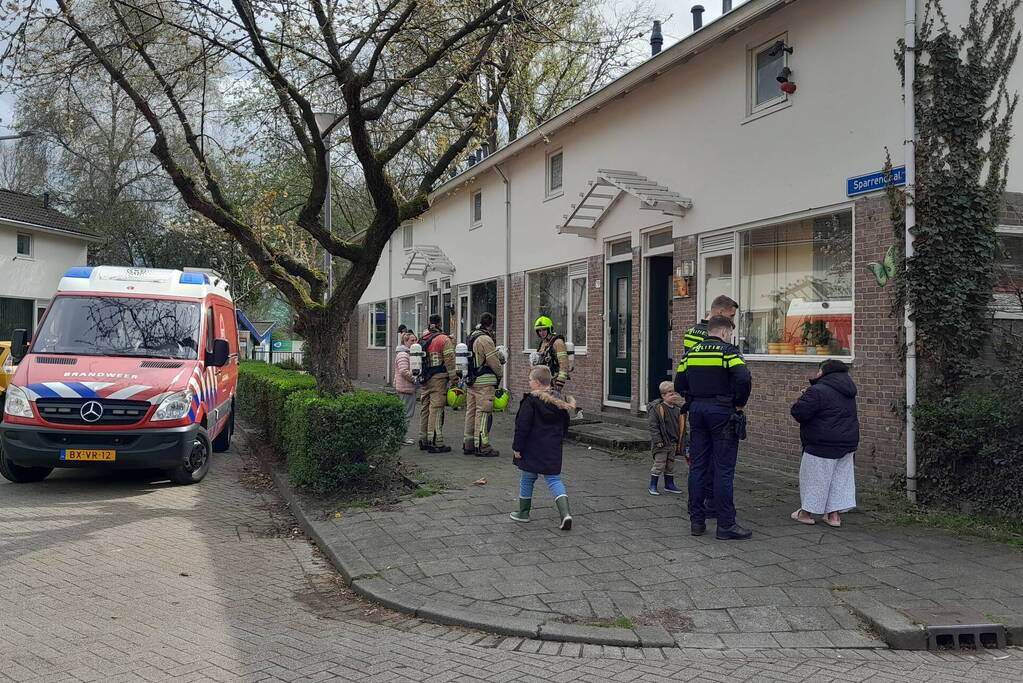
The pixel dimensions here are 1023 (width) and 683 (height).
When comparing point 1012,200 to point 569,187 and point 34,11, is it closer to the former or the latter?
point 569,187

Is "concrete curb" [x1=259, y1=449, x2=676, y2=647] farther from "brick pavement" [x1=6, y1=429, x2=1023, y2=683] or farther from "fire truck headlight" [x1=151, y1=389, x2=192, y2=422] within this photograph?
"fire truck headlight" [x1=151, y1=389, x2=192, y2=422]

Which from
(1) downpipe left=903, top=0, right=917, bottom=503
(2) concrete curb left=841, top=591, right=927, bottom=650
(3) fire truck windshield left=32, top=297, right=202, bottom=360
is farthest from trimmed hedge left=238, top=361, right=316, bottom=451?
(2) concrete curb left=841, top=591, right=927, bottom=650

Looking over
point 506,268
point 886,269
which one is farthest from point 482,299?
point 886,269

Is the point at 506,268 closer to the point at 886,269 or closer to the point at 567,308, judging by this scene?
the point at 567,308

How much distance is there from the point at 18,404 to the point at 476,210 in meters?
13.2

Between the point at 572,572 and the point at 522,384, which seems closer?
the point at 572,572

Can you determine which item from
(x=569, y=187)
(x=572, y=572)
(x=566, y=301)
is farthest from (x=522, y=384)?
(x=572, y=572)

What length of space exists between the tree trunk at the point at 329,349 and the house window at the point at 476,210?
31.3 feet

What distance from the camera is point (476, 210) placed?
2058cm

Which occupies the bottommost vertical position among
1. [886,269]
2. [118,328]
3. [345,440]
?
[345,440]

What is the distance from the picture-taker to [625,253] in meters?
13.2

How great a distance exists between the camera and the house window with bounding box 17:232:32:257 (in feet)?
103

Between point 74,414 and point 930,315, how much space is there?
28.6 feet

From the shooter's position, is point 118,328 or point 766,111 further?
point 766,111
